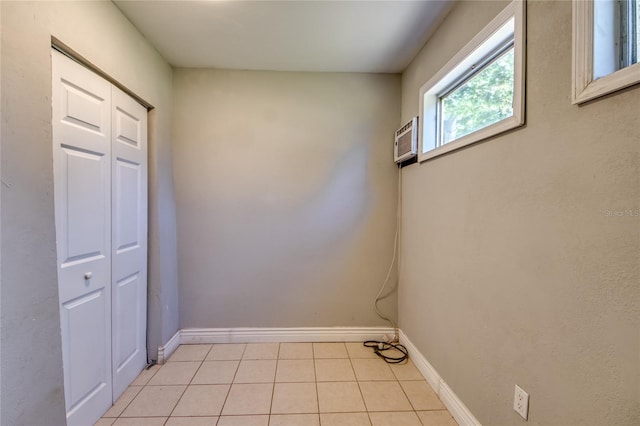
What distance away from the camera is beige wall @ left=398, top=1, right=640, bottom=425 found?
74cm

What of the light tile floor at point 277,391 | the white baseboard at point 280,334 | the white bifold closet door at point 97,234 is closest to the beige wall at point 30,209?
the white bifold closet door at point 97,234

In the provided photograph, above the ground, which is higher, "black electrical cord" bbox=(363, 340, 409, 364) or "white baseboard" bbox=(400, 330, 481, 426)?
"white baseboard" bbox=(400, 330, 481, 426)

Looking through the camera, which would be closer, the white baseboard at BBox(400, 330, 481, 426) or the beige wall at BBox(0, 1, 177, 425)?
the beige wall at BBox(0, 1, 177, 425)

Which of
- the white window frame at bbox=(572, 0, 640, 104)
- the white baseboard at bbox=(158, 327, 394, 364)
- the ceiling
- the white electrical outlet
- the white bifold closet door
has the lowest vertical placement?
the white baseboard at bbox=(158, 327, 394, 364)

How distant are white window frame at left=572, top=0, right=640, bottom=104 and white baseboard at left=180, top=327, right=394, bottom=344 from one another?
2.14 metres

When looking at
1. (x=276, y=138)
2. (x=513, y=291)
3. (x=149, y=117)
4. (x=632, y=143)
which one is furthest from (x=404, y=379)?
(x=149, y=117)

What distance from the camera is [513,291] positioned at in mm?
1105

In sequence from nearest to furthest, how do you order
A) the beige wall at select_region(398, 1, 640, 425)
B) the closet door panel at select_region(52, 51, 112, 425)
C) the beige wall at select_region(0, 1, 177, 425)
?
1. the beige wall at select_region(398, 1, 640, 425)
2. the beige wall at select_region(0, 1, 177, 425)
3. the closet door panel at select_region(52, 51, 112, 425)

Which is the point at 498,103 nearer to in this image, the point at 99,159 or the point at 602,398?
the point at 602,398

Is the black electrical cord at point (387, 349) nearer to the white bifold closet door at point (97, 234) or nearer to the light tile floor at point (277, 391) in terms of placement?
the light tile floor at point (277, 391)

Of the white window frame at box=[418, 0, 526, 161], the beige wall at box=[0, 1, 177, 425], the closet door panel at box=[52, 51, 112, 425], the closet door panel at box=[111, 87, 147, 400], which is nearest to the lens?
the beige wall at box=[0, 1, 177, 425]

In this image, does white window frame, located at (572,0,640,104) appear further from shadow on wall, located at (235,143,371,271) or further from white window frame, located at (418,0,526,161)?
shadow on wall, located at (235,143,371,271)

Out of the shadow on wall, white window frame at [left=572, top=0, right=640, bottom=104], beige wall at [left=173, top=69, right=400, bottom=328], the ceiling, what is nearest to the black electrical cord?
beige wall at [left=173, top=69, right=400, bottom=328]

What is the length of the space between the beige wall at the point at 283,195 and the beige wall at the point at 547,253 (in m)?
0.82
